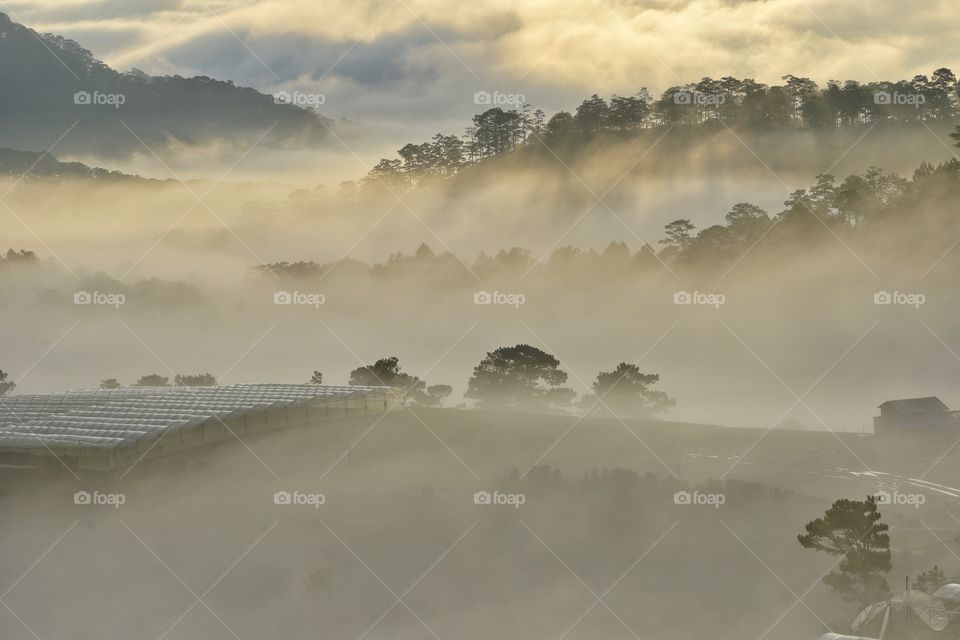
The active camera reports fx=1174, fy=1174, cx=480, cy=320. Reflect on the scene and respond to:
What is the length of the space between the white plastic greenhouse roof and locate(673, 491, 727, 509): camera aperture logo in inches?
1363

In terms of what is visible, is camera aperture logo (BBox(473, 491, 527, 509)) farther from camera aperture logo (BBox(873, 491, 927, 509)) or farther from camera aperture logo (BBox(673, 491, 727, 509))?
camera aperture logo (BBox(873, 491, 927, 509))

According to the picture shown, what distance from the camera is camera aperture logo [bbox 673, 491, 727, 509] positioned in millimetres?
97750

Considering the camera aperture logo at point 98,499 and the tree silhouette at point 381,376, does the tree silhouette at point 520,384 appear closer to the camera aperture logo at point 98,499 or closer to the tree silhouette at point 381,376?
the tree silhouette at point 381,376

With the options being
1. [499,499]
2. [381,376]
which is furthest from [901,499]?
[381,376]

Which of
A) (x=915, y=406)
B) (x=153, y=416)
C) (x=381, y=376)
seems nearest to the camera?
(x=153, y=416)

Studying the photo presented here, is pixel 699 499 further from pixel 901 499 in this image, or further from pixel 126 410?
pixel 126 410

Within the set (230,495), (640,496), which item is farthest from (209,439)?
(640,496)

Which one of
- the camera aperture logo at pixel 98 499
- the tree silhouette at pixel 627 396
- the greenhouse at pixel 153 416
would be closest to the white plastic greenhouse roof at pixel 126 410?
the greenhouse at pixel 153 416

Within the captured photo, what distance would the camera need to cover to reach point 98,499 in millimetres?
88812

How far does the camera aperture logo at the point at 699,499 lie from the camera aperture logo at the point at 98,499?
44.5 meters

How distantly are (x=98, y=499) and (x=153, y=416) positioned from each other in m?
10.7

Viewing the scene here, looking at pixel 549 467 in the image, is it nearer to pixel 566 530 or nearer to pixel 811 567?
pixel 566 530

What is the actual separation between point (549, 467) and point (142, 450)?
126 feet

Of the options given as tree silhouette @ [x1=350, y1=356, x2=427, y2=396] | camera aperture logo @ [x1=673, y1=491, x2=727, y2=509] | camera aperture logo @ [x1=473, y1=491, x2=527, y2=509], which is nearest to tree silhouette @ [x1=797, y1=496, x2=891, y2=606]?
camera aperture logo @ [x1=673, y1=491, x2=727, y2=509]
